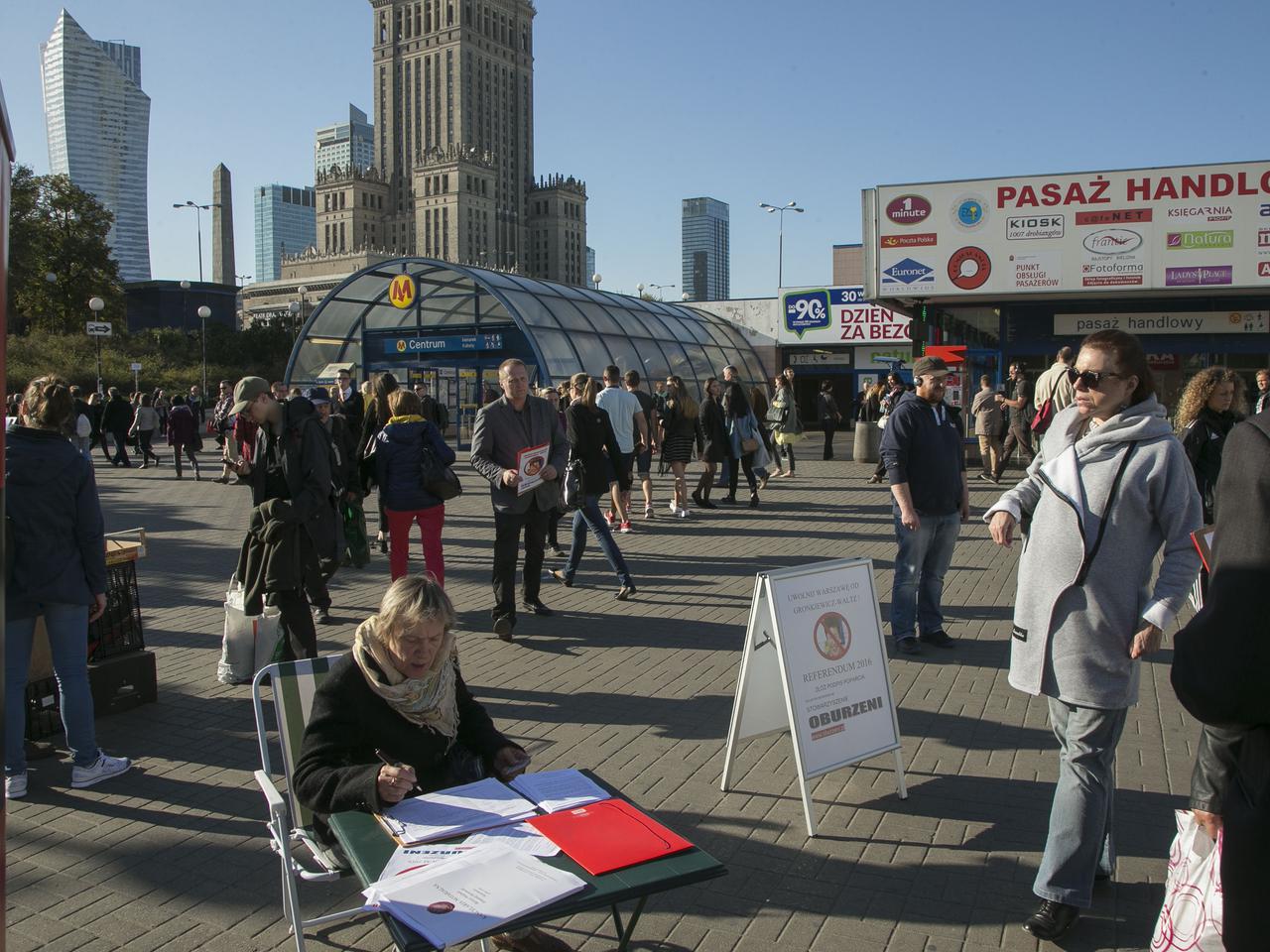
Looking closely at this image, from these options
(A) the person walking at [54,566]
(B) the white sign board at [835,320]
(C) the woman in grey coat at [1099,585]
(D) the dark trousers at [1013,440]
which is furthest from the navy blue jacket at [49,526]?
(B) the white sign board at [835,320]

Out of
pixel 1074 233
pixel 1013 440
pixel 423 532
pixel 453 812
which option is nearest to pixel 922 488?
pixel 423 532

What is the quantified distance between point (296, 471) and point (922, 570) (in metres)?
4.14

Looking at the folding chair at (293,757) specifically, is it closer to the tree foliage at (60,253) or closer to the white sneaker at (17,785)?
the white sneaker at (17,785)

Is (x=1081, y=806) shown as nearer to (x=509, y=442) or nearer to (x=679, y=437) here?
(x=509, y=442)

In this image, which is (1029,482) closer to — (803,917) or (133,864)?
(803,917)

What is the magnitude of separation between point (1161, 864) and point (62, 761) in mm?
5011

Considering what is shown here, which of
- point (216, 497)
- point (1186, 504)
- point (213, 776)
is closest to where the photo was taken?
point (1186, 504)

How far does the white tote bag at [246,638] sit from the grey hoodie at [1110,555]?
4.49m

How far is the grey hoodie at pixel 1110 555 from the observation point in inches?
128

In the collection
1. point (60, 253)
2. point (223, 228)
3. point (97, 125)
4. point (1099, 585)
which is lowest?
point (1099, 585)

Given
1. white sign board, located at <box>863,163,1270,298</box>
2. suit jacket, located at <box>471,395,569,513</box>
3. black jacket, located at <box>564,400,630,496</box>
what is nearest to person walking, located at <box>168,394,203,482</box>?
black jacket, located at <box>564,400,630,496</box>

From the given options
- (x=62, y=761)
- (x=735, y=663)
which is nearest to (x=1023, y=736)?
(x=735, y=663)

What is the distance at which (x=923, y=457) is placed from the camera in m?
6.80

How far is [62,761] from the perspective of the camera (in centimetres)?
509
